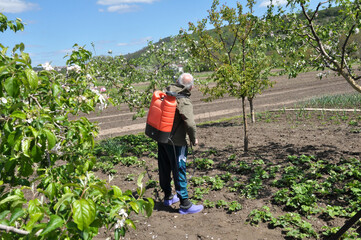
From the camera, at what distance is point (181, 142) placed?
426cm

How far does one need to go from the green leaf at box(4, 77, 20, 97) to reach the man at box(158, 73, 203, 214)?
2.63 metres

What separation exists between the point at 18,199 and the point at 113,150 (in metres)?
5.64

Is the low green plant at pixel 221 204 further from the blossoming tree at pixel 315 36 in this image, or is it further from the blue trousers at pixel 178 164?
the blossoming tree at pixel 315 36

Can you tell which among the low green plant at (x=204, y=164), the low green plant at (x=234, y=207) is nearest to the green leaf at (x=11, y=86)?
the low green plant at (x=234, y=207)

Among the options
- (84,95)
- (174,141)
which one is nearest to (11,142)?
(84,95)

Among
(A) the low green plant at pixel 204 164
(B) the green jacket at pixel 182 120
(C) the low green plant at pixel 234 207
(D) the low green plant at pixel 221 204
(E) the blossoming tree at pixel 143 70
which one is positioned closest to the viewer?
(B) the green jacket at pixel 182 120

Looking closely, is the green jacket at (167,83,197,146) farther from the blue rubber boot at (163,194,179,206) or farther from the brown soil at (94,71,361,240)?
the blue rubber boot at (163,194,179,206)

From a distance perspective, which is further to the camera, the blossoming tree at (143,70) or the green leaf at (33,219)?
the blossoming tree at (143,70)

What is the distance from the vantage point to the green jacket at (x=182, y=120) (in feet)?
13.4

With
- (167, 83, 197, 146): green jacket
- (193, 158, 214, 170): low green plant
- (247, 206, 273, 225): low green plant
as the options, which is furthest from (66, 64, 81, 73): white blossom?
(193, 158, 214, 170): low green plant

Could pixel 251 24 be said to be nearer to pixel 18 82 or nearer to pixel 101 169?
pixel 101 169

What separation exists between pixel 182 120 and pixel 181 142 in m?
0.33

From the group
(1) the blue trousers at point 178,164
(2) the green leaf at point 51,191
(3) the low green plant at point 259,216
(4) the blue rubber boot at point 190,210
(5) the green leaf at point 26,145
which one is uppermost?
(5) the green leaf at point 26,145

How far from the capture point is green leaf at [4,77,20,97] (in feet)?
4.90
